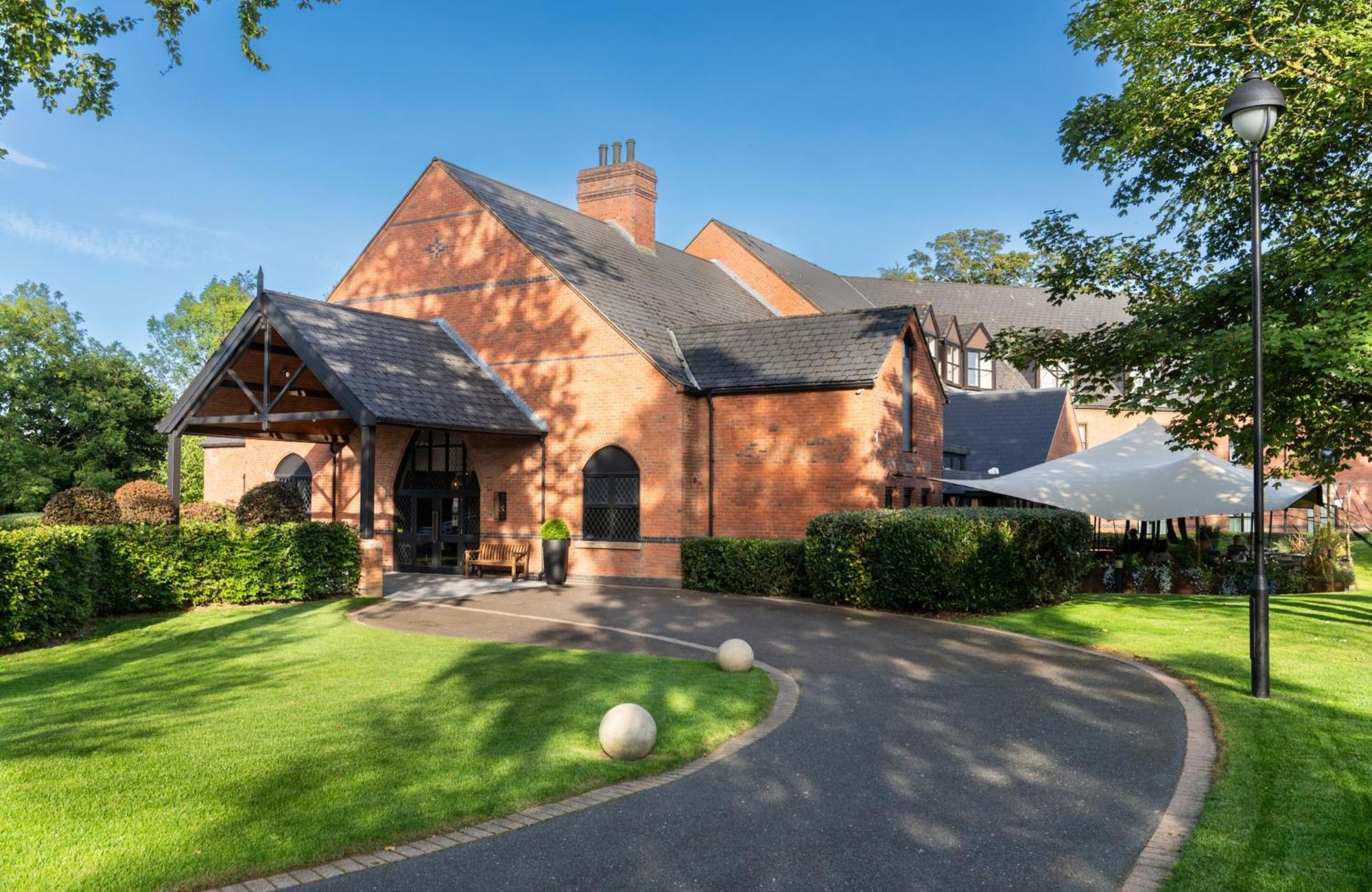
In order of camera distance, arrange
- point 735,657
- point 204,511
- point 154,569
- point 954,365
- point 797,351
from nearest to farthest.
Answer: point 735,657 → point 154,569 → point 797,351 → point 204,511 → point 954,365

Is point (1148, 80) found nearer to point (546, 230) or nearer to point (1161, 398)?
point (1161, 398)

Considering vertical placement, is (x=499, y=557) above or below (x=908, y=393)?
below

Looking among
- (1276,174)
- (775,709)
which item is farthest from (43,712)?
(1276,174)

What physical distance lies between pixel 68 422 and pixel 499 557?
34.7 metres

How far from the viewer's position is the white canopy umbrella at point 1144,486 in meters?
19.8

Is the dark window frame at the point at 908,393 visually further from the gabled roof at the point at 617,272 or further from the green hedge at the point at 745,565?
the gabled roof at the point at 617,272

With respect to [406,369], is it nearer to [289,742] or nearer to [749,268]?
[289,742]

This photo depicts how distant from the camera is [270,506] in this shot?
19.7m

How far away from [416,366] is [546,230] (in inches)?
251

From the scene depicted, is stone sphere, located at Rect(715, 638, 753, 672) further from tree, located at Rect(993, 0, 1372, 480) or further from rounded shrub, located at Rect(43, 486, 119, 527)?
rounded shrub, located at Rect(43, 486, 119, 527)

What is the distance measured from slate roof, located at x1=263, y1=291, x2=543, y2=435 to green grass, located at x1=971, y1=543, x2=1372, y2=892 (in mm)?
11240

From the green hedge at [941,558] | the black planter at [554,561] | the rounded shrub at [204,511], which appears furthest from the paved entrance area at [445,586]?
the green hedge at [941,558]

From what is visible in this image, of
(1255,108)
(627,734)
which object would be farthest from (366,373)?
(1255,108)

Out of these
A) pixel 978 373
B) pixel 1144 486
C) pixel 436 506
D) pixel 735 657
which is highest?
pixel 978 373
